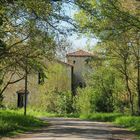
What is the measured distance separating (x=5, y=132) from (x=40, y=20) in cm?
801

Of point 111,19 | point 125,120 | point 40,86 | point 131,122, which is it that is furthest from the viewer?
point 40,86

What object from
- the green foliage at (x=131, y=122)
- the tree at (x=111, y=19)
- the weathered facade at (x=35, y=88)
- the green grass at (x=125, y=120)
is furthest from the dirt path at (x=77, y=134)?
the weathered facade at (x=35, y=88)

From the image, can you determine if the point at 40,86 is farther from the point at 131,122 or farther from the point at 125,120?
the point at 131,122

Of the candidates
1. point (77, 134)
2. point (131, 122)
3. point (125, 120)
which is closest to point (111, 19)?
point (77, 134)

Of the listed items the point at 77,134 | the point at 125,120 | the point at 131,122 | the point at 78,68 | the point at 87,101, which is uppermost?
the point at 78,68

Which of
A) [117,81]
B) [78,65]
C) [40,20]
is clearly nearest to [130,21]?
[40,20]

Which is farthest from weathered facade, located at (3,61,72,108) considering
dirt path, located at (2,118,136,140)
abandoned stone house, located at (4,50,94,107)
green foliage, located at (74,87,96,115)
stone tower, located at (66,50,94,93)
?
dirt path, located at (2,118,136,140)

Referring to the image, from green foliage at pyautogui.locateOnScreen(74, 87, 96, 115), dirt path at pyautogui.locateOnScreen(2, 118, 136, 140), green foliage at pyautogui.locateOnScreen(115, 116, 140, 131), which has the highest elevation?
green foliage at pyautogui.locateOnScreen(74, 87, 96, 115)

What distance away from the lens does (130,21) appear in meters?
25.7

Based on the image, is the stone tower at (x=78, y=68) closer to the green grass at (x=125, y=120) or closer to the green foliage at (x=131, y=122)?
the green grass at (x=125, y=120)

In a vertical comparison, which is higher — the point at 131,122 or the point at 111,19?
the point at 111,19

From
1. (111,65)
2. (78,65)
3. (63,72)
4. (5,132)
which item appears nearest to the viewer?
(5,132)

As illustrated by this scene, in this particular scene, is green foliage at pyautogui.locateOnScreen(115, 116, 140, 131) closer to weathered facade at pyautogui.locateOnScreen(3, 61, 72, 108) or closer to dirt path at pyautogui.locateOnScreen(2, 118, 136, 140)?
dirt path at pyautogui.locateOnScreen(2, 118, 136, 140)

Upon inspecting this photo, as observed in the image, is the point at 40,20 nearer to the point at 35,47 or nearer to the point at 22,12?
the point at 22,12
